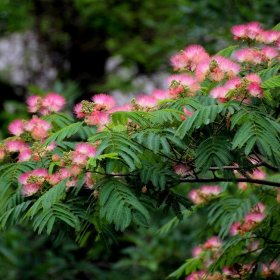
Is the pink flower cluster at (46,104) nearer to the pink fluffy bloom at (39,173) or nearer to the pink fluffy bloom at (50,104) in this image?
the pink fluffy bloom at (50,104)

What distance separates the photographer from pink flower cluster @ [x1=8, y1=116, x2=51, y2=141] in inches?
137

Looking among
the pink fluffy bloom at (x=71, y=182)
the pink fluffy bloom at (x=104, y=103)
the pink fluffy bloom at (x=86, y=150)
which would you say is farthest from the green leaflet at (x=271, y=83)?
the pink fluffy bloom at (x=71, y=182)

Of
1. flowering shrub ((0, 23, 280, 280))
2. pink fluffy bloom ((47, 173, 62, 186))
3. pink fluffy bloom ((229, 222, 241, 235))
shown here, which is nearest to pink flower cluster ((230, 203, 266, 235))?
pink fluffy bloom ((229, 222, 241, 235))

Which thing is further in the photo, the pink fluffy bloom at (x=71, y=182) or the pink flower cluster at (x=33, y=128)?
the pink flower cluster at (x=33, y=128)

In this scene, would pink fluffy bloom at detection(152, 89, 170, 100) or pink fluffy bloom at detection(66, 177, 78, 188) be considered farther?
pink fluffy bloom at detection(152, 89, 170, 100)

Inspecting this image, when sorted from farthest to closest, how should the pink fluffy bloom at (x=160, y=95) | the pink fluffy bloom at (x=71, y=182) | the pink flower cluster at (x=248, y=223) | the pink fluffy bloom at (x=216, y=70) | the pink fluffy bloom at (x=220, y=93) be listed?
the pink flower cluster at (x=248, y=223) < the pink fluffy bloom at (x=160, y=95) < the pink fluffy bloom at (x=216, y=70) < the pink fluffy bloom at (x=71, y=182) < the pink fluffy bloom at (x=220, y=93)

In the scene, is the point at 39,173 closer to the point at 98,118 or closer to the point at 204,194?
the point at 98,118

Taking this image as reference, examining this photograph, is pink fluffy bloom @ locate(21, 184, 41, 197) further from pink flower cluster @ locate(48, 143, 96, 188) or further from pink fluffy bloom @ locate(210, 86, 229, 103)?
pink fluffy bloom @ locate(210, 86, 229, 103)

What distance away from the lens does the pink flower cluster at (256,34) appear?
352 centimetres

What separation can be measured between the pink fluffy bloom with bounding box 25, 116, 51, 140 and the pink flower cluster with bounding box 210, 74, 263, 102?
3.25 feet

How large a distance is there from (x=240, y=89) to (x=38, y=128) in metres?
1.15

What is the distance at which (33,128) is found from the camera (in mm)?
3496

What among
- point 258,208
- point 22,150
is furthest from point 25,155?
point 258,208

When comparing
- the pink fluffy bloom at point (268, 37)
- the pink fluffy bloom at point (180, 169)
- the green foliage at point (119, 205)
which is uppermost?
the pink fluffy bloom at point (268, 37)
